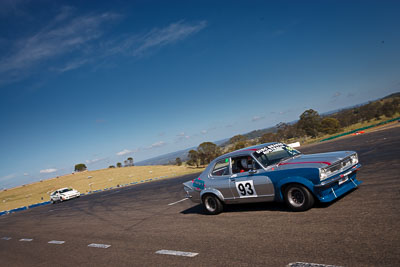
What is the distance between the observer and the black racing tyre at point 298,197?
6.29m

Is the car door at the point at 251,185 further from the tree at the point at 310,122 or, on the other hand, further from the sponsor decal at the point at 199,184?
the tree at the point at 310,122

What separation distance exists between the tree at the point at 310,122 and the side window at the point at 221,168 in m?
65.1

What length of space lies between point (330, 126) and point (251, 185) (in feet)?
211

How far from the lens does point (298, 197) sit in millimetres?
6582

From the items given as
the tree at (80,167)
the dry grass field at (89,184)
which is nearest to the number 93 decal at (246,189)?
the dry grass field at (89,184)

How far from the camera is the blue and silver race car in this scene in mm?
6211

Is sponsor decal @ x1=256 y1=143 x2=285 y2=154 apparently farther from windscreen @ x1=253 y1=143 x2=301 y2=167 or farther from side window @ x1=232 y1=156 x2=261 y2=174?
side window @ x1=232 y1=156 x2=261 y2=174

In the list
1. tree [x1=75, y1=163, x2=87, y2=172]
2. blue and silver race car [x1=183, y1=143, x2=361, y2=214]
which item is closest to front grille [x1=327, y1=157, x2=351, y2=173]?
blue and silver race car [x1=183, y1=143, x2=361, y2=214]

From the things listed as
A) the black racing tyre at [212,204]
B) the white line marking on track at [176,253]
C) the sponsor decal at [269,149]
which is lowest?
the white line marking on track at [176,253]

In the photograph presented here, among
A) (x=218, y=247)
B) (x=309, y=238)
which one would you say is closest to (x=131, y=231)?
(x=218, y=247)

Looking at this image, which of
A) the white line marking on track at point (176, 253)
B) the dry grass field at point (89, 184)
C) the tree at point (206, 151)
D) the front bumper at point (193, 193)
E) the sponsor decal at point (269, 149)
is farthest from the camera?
the tree at point (206, 151)

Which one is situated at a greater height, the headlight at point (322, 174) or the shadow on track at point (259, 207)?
the headlight at point (322, 174)

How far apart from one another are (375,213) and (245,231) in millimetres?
2506

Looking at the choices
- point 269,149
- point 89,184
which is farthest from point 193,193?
point 89,184
